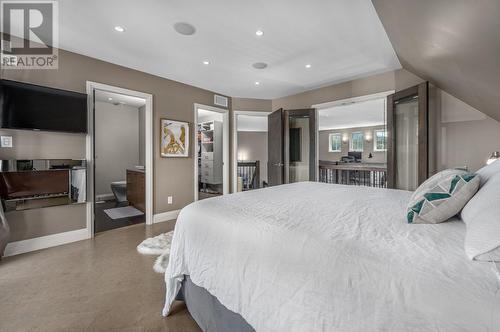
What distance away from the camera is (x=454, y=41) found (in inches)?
69.0

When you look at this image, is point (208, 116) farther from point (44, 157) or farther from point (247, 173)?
point (44, 157)

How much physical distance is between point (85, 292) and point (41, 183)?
1.72m

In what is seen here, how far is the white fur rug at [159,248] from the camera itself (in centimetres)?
225

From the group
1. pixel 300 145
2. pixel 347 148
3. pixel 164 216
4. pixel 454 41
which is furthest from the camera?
pixel 347 148

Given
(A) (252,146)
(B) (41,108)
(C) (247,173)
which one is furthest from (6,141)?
(A) (252,146)

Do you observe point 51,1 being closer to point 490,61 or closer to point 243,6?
point 243,6

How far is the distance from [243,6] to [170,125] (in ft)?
8.07

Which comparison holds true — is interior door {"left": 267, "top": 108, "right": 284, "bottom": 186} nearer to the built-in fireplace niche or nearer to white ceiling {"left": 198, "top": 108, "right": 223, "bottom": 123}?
white ceiling {"left": 198, "top": 108, "right": 223, "bottom": 123}

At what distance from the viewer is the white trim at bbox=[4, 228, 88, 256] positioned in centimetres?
253

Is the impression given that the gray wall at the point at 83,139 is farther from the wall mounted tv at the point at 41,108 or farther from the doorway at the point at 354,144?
the doorway at the point at 354,144

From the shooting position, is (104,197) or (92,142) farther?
(104,197)

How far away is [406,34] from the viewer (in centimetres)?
216

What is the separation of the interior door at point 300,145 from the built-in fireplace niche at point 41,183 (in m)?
3.46

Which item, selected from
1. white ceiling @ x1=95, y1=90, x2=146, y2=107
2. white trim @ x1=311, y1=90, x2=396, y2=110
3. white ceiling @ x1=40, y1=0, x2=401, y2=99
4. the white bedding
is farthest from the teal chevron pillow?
white ceiling @ x1=95, y1=90, x2=146, y2=107
